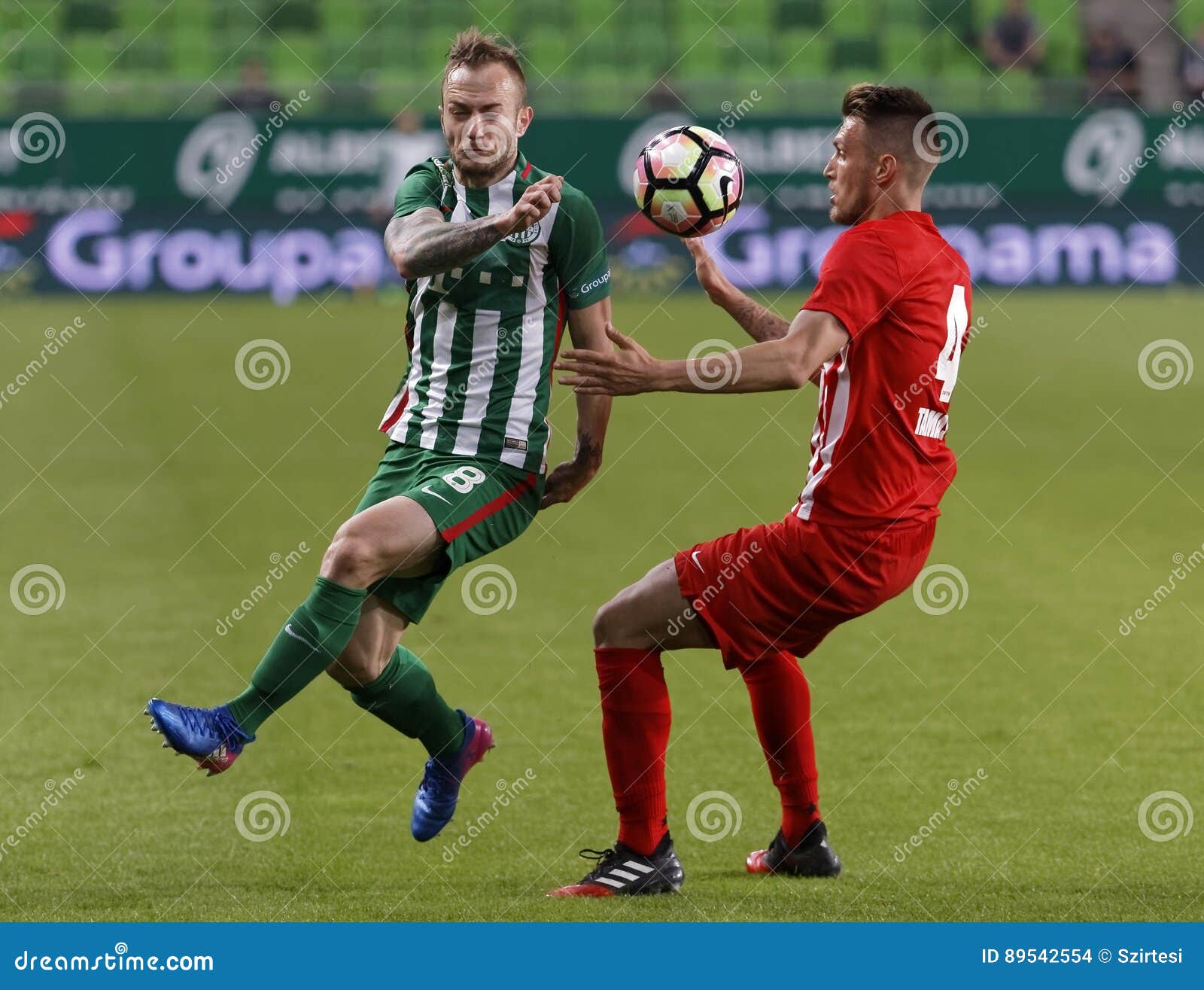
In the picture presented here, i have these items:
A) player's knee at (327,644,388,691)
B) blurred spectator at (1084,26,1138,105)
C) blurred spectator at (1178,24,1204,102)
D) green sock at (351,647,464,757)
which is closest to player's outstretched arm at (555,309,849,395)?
player's knee at (327,644,388,691)

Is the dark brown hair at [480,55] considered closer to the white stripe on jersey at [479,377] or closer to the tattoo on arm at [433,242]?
the tattoo on arm at [433,242]

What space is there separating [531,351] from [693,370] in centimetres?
115

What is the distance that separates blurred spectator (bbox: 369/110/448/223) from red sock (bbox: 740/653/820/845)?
17166mm

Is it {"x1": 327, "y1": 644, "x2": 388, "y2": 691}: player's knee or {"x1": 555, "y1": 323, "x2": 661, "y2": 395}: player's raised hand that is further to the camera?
{"x1": 327, "y1": 644, "x2": 388, "y2": 691}: player's knee

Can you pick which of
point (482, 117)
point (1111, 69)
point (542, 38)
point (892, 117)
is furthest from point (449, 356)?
point (542, 38)

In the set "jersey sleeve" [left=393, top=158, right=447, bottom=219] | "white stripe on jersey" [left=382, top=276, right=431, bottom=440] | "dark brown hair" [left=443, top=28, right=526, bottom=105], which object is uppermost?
"dark brown hair" [left=443, top=28, right=526, bottom=105]

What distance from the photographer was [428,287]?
5297 millimetres

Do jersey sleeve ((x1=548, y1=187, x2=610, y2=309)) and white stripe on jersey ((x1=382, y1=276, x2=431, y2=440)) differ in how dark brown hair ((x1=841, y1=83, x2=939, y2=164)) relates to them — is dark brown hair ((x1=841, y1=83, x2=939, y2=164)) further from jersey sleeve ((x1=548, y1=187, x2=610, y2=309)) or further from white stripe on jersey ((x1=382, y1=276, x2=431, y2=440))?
white stripe on jersey ((x1=382, y1=276, x2=431, y2=440))

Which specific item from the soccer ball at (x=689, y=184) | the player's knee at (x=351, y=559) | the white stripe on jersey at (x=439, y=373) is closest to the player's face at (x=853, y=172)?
the soccer ball at (x=689, y=184)

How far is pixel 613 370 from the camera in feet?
14.1

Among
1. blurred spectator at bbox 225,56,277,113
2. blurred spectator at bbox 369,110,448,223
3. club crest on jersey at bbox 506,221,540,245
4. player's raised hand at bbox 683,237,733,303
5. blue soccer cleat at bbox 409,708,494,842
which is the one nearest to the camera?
player's raised hand at bbox 683,237,733,303

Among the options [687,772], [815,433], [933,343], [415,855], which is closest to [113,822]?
[415,855]

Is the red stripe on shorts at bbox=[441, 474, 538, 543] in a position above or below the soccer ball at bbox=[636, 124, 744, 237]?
below

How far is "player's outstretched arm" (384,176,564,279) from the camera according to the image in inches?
179
